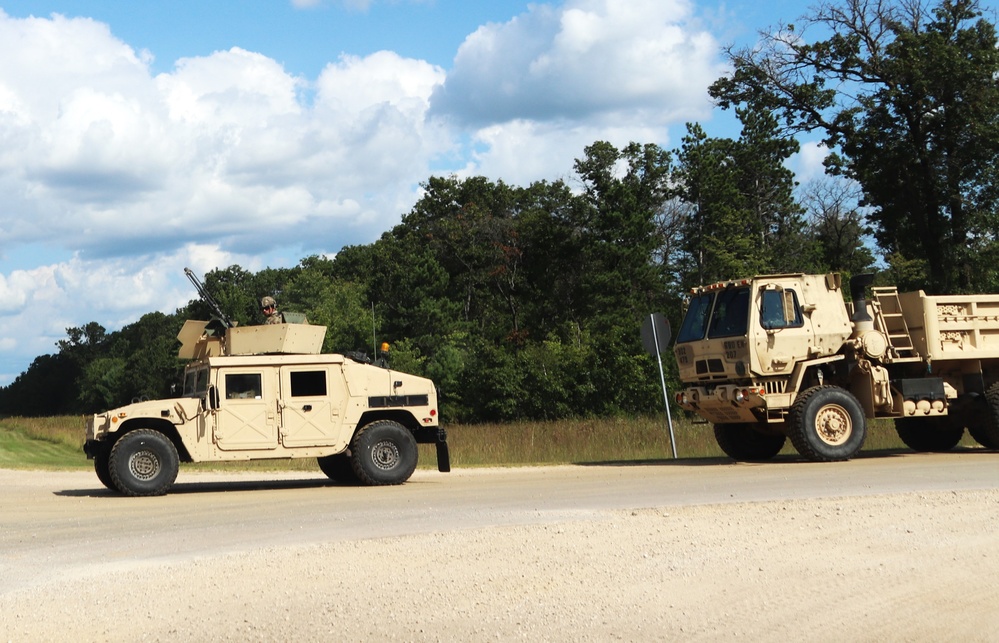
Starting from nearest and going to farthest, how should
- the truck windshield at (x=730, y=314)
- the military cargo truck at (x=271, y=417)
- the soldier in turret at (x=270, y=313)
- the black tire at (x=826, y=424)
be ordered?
the military cargo truck at (x=271, y=417)
the soldier in turret at (x=270, y=313)
the black tire at (x=826, y=424)
the truck windshield at (x=730, y=314)

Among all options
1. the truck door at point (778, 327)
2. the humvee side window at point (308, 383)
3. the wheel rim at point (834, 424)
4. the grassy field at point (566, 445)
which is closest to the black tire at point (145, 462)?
the humvee side window at point (308, 383)

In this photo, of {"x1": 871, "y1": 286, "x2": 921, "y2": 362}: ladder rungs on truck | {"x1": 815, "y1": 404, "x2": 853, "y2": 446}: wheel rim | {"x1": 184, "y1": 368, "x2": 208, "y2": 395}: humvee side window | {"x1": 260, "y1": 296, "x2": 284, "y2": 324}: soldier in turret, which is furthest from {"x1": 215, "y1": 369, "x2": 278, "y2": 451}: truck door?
{"x1": 871, "y1": 286, "x2": 921, "y2": 362}: ladder rungs on truck

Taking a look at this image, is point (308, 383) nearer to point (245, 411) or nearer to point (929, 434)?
point (245, 411)

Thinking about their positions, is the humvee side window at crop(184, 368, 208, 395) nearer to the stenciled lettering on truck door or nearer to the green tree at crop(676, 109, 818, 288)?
the stenciled lettering on truck door

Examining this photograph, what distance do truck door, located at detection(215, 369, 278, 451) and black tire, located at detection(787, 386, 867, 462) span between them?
322 inches

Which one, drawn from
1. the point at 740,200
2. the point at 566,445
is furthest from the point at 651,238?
the point at 566,445

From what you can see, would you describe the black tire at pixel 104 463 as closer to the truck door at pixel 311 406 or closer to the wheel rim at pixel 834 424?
the truck door at pixel 311 406

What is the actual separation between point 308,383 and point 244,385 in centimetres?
91

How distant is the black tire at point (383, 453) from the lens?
16.5 metres

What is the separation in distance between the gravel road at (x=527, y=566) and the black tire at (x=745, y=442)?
5815 millimetres

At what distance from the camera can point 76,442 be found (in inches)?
1526

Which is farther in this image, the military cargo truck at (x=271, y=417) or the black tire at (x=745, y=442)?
the black tire at (x=745, y=442)

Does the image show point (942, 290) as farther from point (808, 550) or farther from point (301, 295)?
point (301, 295)

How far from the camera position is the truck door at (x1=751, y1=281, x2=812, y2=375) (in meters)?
18.2
